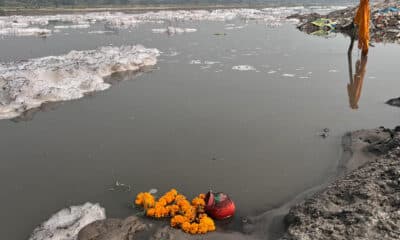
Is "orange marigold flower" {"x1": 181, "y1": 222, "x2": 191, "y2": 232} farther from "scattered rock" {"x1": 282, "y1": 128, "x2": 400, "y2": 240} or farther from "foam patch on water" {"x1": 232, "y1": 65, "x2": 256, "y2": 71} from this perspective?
"foam patch on water" {"x1": 232, "y1": 65, "x2": 256, "y2": 71}

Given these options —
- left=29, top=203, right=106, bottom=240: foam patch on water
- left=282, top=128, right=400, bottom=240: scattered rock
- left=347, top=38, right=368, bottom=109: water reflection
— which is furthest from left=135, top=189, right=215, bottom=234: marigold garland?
left=347, top=38, right=368, bottom=109: water reflection

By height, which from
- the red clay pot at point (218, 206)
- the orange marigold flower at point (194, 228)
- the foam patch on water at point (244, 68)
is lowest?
the orange marigold flower at point (194, 228)

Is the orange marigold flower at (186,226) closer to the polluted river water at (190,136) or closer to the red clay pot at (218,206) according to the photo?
the red clay pot at (218,206)

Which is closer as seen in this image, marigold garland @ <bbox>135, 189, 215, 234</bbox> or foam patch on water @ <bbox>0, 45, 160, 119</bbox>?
marigold garland @ <bbox>135, 189, 215, 234</bbox>

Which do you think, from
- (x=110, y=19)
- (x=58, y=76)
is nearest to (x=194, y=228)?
(x=58, y=76)

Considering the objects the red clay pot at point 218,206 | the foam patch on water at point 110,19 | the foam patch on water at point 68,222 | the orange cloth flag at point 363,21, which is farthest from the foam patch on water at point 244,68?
the foam patch on water at point 110,19

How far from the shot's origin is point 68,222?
18.4 feet

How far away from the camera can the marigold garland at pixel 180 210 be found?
17.2 ft

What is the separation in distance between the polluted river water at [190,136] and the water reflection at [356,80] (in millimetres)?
104

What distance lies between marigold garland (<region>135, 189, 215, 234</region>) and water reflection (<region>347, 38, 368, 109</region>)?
7537 mm

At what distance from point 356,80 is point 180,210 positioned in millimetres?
11345

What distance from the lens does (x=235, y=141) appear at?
27.7ft

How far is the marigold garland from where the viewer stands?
5.25m

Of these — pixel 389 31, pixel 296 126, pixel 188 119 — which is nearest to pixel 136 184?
pixel 188 119
